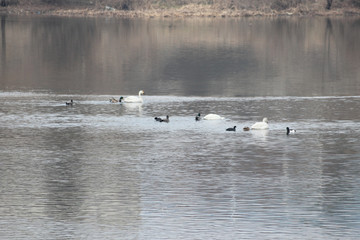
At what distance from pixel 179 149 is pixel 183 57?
42738mm

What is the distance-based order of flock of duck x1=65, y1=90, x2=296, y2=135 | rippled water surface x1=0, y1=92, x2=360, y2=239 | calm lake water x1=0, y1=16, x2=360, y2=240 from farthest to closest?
1. flock of duck x1=65, y1=90, x2=296, y2=135
2. calm lake water x1=0, y1=16, x2=360, y2=240
3. rippled water surface x1=0, y1=92, x2=360, y2=239

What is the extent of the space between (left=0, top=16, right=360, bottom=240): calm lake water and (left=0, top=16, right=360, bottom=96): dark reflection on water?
0.73 ft

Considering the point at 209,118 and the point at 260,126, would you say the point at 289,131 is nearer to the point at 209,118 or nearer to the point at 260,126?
the point at 260,126

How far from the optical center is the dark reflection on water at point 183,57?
170 feet

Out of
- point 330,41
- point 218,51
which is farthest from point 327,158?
point 330,41

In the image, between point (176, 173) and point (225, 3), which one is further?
point (225, 3)

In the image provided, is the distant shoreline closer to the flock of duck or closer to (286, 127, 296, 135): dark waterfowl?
the flock of duck

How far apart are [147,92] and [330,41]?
45414mm

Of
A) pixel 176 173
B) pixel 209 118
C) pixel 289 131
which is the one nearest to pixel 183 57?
pixel 209 118

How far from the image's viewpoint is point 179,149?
30.1 meters

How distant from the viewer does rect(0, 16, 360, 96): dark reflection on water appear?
51844 mm

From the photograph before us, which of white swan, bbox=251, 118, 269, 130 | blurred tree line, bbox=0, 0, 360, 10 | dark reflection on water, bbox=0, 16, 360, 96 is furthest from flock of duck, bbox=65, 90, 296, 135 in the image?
blurred tree line, bbox=0, 0, 360, 10

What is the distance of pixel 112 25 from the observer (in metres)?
114

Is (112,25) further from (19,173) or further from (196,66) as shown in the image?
(19,173)
